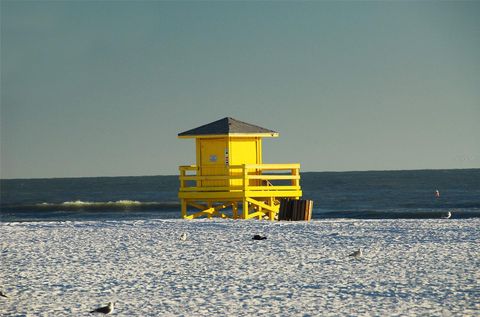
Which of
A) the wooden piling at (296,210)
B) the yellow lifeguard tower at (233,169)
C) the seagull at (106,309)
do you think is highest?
the yellow lifeguard tower at (233,169)

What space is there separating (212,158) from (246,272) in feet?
44.2

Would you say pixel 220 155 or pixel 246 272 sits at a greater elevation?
pixel 220 155

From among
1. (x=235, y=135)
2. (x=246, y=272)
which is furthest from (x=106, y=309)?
(x=235, y=135)

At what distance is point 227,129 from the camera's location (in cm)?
2742

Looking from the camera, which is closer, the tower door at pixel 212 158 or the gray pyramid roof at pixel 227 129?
the gray pyramid roof at pixel 227 129

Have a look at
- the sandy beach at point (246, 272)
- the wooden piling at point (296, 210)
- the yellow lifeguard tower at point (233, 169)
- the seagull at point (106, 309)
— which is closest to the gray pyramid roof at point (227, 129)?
the yellow lifeguard tower at point (233, 169)

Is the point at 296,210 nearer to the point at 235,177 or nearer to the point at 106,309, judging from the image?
the point at 235,177

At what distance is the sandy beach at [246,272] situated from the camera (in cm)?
1177

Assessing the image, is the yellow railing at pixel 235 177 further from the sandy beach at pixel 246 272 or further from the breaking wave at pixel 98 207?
the breaking wave at pixel 98 207

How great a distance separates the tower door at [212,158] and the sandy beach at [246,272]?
540 centimetres

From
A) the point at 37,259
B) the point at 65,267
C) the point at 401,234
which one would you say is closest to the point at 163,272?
the point at 65,267

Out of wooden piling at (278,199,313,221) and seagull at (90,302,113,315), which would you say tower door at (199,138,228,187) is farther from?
seagull at (90,302,113,315)

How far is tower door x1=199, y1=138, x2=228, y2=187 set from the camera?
27.7 m

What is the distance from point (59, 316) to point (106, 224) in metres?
14.2
